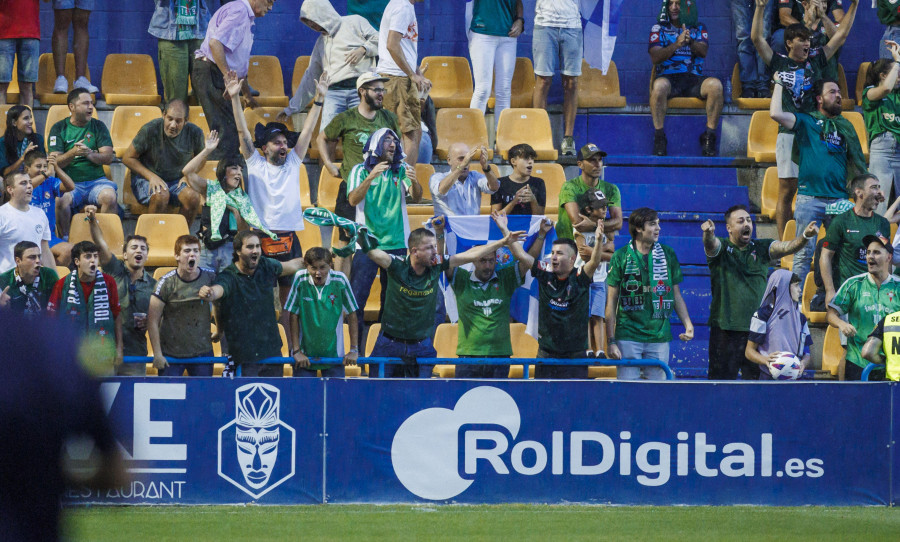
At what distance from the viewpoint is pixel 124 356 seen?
9.96 meters

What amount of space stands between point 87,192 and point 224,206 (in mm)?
2089

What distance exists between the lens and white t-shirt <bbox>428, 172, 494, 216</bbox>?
453 inches

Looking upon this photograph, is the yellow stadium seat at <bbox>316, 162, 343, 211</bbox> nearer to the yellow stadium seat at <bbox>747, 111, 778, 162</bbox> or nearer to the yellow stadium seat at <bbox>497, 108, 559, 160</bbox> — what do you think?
the yellow stadium seat at <bbox>497, 108, 559, 160</bbox>

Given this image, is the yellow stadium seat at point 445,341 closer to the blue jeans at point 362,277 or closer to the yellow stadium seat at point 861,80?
the blue jeans at point 362,277

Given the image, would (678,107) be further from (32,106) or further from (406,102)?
(32,106)

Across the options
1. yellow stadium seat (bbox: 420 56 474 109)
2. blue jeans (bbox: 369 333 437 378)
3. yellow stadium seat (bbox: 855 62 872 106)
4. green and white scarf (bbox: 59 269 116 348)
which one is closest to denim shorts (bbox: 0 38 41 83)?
green and white scarf (bbox: 59 269 116 348)

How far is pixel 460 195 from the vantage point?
11570mm

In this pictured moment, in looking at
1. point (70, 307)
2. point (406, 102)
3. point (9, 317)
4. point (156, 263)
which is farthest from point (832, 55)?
point (9, 317)

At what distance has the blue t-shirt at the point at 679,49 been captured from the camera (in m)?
14.0

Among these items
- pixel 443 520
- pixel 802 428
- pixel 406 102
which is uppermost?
pixel 406 102

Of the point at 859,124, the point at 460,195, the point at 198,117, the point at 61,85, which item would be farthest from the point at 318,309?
the point at 859,124

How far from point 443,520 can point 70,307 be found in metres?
3.43

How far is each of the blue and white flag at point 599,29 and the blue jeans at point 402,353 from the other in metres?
5.17

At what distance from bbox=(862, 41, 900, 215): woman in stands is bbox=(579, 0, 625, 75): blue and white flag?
2896 millimetres
